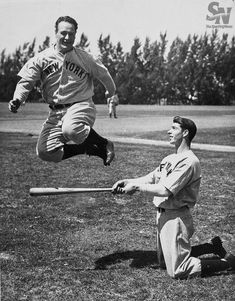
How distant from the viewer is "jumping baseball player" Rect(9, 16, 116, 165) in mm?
3178

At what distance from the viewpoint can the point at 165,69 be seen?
234 inches

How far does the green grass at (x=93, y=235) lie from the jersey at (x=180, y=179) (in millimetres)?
662

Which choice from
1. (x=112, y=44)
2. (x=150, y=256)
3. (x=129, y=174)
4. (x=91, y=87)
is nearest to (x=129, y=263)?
(x=150, y=256)

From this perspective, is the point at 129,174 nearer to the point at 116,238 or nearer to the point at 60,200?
the point at 60,200

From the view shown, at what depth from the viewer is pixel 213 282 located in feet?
12.9

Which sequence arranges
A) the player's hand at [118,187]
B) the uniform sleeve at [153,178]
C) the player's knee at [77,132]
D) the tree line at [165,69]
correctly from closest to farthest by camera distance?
1. the player's knee at [77,132]
2. the player's hand at [118,187]
3. the uniform sleeve at [153,178]
4. the tree line at [165,69]

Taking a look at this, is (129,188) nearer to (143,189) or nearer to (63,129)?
(143,189)

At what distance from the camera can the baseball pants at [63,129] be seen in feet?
10.4

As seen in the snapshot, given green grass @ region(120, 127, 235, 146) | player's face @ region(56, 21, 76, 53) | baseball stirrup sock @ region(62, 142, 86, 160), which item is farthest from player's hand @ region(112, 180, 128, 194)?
green grass @ region(120, 127, 235, 146)

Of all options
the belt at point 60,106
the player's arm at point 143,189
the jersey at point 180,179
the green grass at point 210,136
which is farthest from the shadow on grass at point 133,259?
the green grass at point 210,136

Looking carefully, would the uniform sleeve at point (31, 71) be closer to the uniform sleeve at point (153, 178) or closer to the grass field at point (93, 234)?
the uniform sleeve at point (153, 178)

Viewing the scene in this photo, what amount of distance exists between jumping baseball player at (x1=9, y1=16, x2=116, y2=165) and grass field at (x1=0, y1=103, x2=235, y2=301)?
112cm

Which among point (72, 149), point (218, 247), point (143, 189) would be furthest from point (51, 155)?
point (218, 247)

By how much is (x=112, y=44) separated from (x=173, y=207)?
72.8 inches
